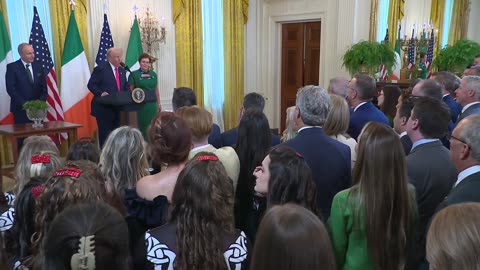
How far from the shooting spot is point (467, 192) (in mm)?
1613

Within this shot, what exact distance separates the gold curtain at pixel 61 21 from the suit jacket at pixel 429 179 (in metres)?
5.40

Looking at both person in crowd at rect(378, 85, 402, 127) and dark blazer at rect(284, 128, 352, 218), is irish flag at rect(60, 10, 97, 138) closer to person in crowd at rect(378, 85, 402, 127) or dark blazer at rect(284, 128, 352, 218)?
person in crowd at rect(378, 85, 402, 127)

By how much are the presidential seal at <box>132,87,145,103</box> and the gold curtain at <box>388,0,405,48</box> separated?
193 inches

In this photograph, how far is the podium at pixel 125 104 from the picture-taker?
518 centimetres

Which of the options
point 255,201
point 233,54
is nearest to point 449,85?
point 255,201

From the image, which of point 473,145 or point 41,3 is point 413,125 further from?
point 41,3

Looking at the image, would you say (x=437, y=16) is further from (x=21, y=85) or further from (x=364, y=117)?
(x=21, y=85)

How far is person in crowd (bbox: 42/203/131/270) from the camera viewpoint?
1.08m

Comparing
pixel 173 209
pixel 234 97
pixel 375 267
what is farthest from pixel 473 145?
pixel 234 97

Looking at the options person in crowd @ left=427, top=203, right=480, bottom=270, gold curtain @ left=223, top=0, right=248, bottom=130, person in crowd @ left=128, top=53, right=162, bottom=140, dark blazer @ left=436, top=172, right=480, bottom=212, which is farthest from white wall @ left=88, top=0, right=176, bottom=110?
person in crowd @ left=427, top=203, right=480, bottom=270

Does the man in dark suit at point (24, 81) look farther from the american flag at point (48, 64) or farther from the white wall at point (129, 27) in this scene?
the white wall at point (129, 27)

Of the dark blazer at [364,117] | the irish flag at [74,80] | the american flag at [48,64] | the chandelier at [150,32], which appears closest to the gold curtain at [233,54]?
the chandelier at [150,32]

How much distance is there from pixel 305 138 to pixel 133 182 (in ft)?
3.19

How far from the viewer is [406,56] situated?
6.79 m
